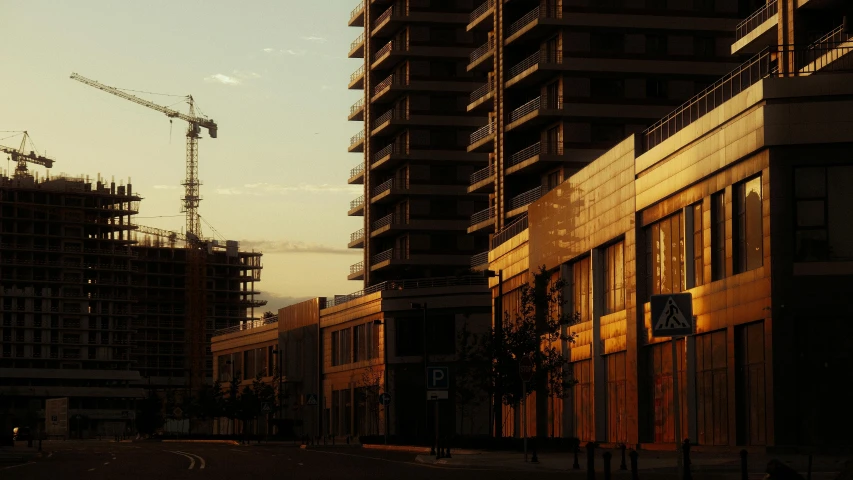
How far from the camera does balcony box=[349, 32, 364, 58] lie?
415 feet

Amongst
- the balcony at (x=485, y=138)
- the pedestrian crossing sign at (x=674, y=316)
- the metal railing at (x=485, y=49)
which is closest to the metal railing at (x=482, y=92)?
the metal railing at (x=485, y=49)

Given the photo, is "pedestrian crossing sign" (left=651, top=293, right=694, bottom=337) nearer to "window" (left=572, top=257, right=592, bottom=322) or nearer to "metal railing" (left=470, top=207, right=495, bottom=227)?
"window" (left=572, top=257, right=592, bottom=322)

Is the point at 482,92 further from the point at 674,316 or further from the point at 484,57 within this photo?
the point at 674,316

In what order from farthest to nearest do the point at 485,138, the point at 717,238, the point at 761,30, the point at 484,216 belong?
1. the point at 484,216
2. the point at 485,138
3. the point at 761,30
4. the point at 717,238

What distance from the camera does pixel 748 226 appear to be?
4475 cm

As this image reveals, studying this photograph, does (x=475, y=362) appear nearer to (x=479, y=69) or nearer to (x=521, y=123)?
(x=521, y=123)

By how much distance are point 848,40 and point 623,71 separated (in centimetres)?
4131

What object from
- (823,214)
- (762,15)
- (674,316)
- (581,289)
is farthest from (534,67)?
(674,316)

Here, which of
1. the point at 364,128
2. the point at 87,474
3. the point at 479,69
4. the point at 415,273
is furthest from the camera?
the point at 364,128

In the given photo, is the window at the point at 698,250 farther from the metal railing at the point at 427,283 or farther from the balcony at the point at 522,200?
the metal railing at the point at 427,283

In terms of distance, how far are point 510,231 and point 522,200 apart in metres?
8.65

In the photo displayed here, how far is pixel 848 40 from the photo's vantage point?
152ft

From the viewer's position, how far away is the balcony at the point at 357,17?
12712 cm

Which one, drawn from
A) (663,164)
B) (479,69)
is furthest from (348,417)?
(663,164)
